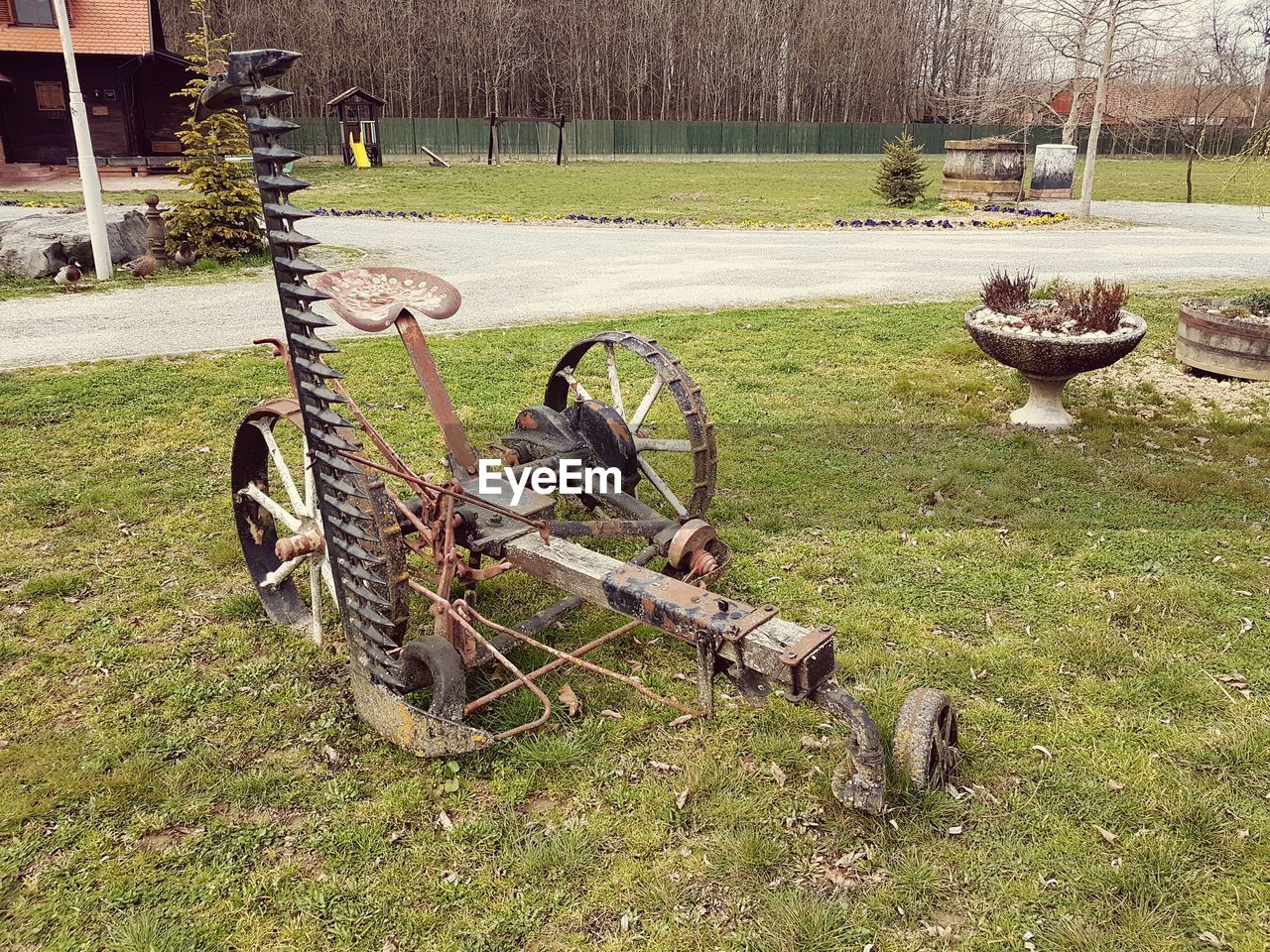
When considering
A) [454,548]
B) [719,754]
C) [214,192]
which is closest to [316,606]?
[454,548]

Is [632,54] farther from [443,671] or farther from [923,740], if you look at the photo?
[923,740]

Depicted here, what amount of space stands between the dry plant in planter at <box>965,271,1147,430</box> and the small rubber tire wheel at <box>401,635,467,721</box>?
478 centimetres

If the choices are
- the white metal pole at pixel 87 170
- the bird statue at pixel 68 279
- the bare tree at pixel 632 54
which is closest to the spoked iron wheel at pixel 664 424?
the bird statue at pixel 68 279

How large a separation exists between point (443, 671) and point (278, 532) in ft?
6.47

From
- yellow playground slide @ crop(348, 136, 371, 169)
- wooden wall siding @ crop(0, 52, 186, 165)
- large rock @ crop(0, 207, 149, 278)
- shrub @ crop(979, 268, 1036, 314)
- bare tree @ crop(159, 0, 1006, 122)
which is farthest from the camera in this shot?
bare tree @ crop(159, 0, 1006, 122)

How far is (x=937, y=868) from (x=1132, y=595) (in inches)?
87.2

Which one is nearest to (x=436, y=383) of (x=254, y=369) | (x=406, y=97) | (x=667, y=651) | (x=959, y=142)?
(x=667, y=651)

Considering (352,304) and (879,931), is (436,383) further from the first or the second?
(879,931)

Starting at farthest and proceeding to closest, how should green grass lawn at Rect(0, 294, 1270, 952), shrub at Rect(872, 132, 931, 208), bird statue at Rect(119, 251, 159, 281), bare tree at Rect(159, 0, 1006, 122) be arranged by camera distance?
1. bare tree at Rect(159, 0, 1006, 122)
2. shrub at Rect(872, 132, 931, 208)
3. bird statue at Rect(119, 251, 159, 281)
4. green grass lawn at Rect(0, 294, 1270, 952)

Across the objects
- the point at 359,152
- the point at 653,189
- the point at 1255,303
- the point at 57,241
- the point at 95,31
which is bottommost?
the point at 1255,303

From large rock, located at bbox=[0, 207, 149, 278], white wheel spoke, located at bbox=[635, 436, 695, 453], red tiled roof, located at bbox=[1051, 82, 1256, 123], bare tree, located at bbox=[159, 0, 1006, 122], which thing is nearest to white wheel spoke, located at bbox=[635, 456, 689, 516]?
white wheel spoke, located at bbox=[635, 436, 695, 453]

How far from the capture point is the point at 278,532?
15.0 ft

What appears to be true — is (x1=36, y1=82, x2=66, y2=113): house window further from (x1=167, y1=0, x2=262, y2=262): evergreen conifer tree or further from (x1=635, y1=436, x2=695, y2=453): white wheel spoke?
(x1=635, y1=436, x2=695, y2=453): white wheel spoke
